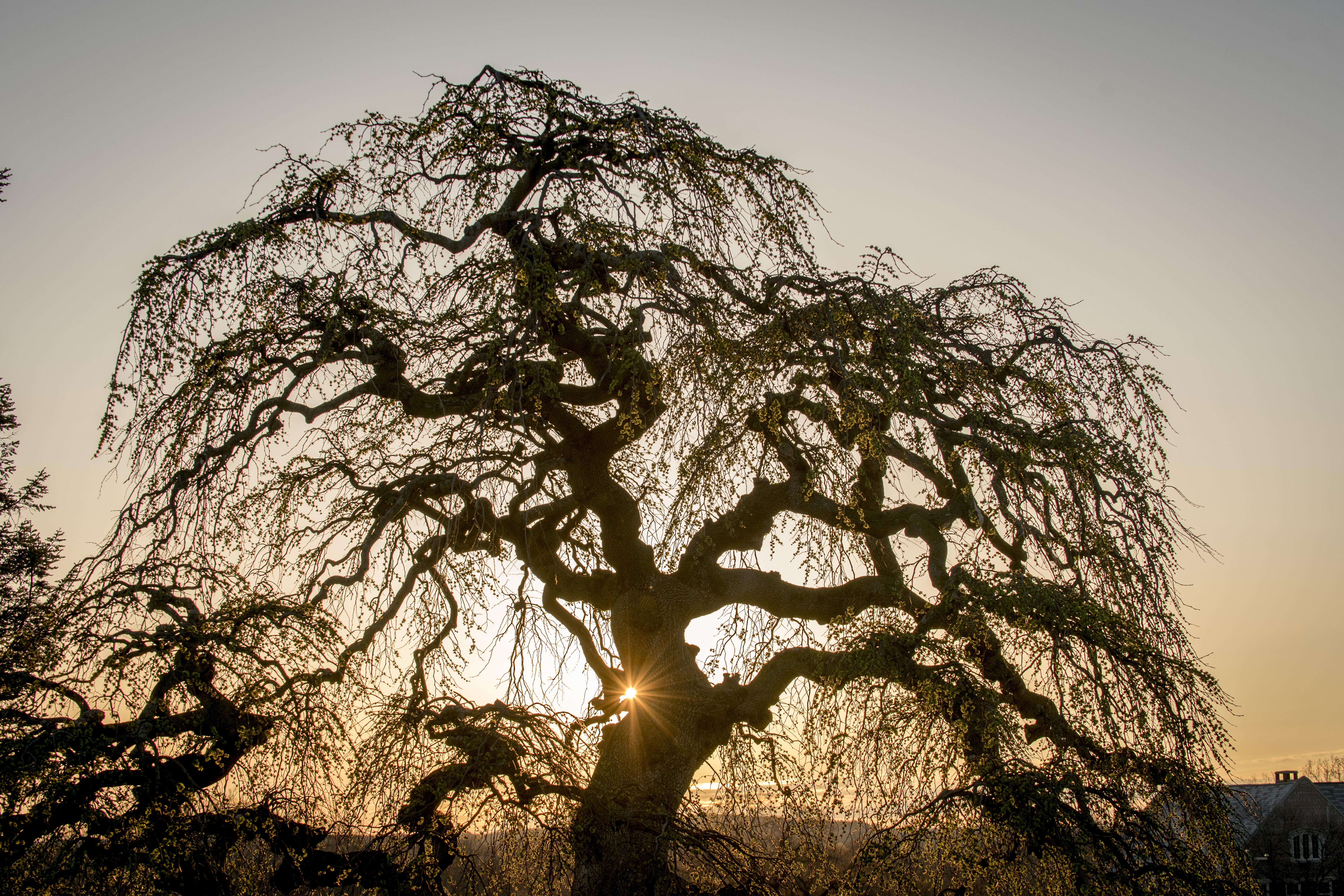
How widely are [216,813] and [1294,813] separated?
32.0m

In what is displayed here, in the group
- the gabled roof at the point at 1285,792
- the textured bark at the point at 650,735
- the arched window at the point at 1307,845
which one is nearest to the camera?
the textured bark at the point at 650,735

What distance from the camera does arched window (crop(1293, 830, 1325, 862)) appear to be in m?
25.6

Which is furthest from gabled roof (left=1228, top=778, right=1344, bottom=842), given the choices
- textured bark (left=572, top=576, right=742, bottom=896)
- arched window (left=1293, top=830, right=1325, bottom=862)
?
textured bark (left=572, top=576, right=742, bottom=896)

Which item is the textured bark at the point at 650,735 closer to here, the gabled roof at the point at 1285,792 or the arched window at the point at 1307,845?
the gabled roof at the point at 1285,792

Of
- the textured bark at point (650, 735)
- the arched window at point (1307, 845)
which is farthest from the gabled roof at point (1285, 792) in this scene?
the textured bark at point (650, 735)

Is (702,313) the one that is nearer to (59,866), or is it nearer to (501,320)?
(501,320)

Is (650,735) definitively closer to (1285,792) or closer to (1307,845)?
(1307,845)

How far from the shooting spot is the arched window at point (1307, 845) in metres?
25.6

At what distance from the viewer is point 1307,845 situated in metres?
25.9

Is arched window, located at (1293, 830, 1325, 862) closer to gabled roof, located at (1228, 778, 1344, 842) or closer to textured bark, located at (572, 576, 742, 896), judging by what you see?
gabled roof, located at (1228, 778, 1344, 842)

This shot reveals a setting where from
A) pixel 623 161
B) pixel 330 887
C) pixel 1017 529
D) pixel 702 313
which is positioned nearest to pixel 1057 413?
pixel 1017 529

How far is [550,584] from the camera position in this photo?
8.73m

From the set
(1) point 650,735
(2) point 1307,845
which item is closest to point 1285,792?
(2) point 1307,845

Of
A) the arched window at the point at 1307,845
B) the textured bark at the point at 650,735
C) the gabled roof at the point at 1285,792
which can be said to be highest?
the textured bark at the point at 650,735
